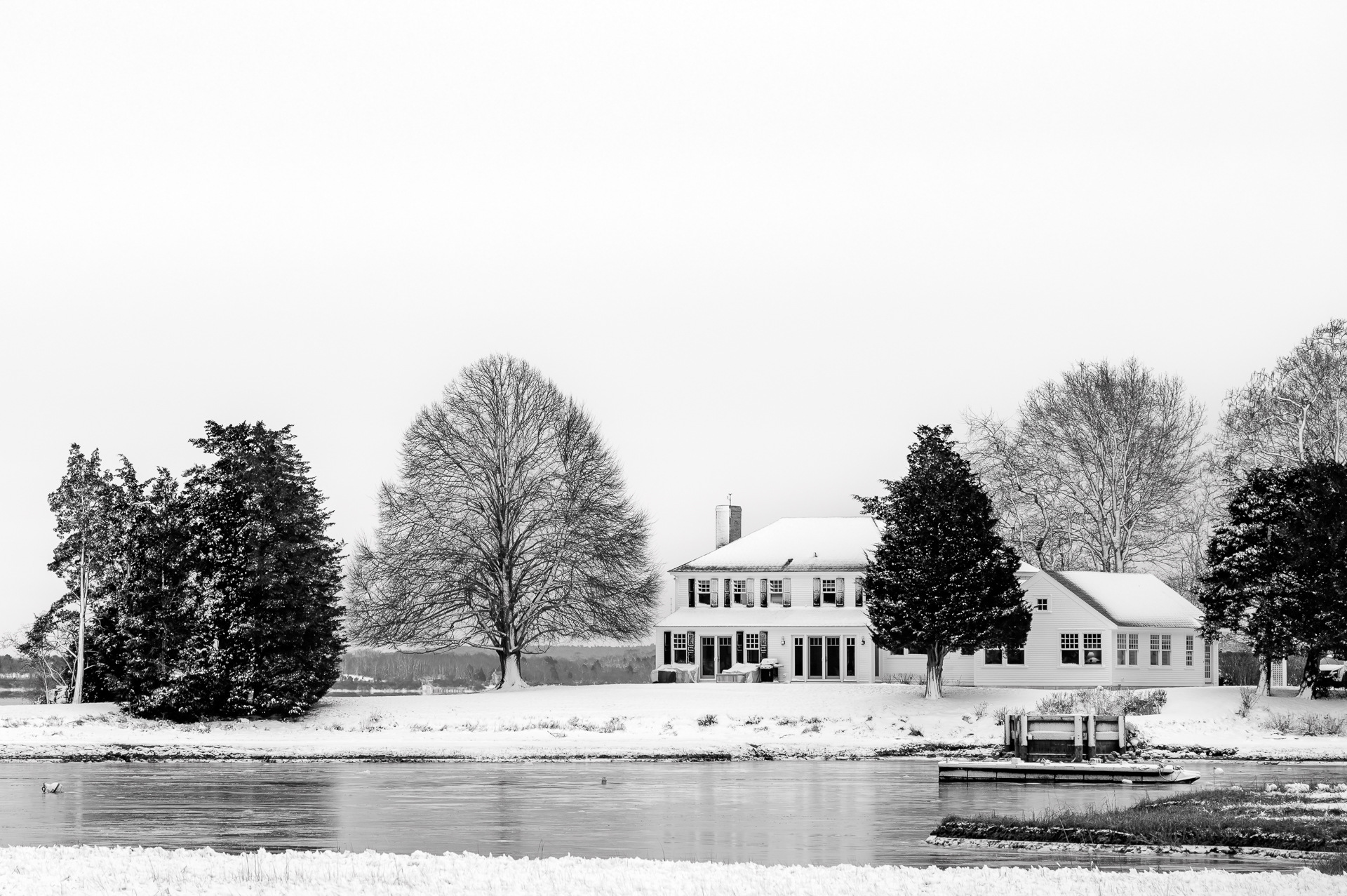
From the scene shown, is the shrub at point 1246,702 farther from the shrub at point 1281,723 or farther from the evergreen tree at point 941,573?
the evergreen tree at point 941,573

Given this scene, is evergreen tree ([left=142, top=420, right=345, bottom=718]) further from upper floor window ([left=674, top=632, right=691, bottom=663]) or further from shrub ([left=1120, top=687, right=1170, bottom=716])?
shrub ([left=1120, top=687, right=1170, bottom=716])

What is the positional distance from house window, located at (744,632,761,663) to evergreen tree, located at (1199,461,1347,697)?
20.2 meters

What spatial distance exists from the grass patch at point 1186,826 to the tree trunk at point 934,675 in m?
31.3

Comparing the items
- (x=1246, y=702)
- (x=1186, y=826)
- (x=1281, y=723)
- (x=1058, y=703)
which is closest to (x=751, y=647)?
(x=1058, y=703)

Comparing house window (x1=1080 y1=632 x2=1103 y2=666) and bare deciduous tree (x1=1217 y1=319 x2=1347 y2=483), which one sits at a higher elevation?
bare deciduous tree (x1=1217 y1=319 x2=1347 y2=483)

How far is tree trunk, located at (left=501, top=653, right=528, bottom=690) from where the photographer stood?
6931 cm

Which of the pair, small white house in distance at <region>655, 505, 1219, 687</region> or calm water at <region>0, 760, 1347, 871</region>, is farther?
small white house in distance at <region>655, 505, 1219, 687</region>

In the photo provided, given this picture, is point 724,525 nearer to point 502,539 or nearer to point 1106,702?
point 502,539

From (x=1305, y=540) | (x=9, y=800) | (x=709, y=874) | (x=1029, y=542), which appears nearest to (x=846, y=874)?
(x=709, y=874)

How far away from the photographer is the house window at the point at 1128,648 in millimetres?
67250

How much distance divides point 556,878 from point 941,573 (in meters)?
40.6

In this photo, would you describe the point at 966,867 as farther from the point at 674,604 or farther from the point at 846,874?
the point at 674,604

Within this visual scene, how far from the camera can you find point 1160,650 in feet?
225

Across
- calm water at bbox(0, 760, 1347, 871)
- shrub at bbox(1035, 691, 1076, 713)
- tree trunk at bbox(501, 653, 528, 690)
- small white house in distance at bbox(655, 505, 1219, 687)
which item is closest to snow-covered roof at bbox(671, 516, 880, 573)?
small white house in distance at bbox(655, 505, 1219, 687)
